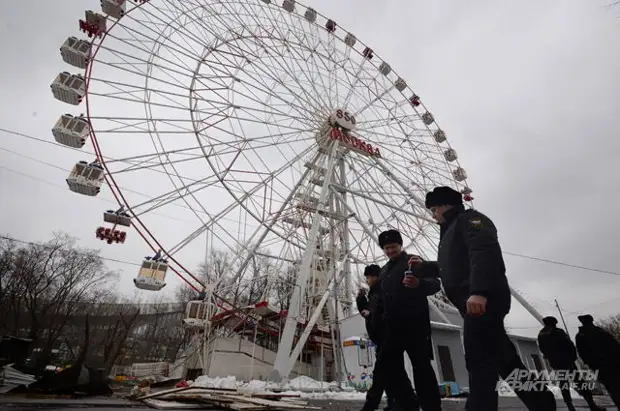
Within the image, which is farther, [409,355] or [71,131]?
[71,131]

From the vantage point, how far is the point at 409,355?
9.66ft

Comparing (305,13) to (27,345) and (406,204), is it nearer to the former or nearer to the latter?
(406,204)

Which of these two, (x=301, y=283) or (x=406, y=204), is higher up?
(x=406, y=204)

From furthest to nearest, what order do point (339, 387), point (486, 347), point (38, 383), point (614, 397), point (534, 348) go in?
point (534, 348), point (339, 387), point (38, 383), point (614, 397), point (486, 347)

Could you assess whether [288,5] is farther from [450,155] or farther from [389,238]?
[389,238]

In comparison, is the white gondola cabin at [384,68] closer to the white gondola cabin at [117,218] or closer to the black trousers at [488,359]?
the white gondola cabin at [117,218]

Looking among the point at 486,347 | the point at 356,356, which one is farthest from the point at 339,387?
the point at 486,347

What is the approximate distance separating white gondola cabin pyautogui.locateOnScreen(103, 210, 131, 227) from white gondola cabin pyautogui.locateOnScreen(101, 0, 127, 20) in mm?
7988

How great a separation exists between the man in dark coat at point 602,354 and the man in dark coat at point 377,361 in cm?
279

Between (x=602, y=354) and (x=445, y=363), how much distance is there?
831 cm

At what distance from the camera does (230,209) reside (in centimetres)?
1461

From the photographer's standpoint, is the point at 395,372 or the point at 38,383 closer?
the point at 395,372

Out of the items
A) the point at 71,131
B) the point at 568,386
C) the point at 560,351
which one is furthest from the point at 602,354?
the point at 71,131

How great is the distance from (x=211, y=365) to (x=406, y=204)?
1184cm
